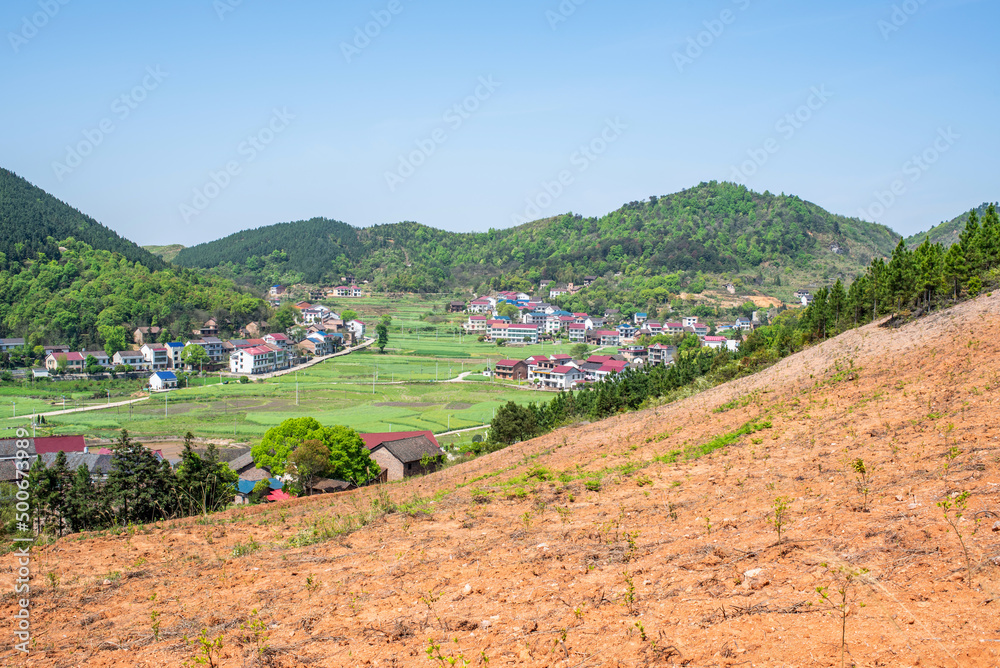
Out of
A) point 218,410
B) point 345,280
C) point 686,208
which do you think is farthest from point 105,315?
point 686,208

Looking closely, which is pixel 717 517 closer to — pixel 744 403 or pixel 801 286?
pixel 744 403

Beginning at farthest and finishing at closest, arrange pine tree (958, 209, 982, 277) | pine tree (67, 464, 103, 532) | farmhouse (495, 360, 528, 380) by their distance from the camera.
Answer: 1. farmhouse (495, 360, 528, 380)
2. pine tree (958, 209, 982, 277)
3. pine tree (67, 464, 103, 532)

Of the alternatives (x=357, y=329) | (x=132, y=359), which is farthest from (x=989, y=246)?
(x=357, y=329)

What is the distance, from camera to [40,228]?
2781 inches

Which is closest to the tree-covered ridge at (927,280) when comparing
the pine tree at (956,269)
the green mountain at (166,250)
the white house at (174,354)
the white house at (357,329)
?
the pine tree at (956,269)

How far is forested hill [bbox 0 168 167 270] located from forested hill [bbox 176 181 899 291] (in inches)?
1457

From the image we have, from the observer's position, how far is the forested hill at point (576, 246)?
11981 cm

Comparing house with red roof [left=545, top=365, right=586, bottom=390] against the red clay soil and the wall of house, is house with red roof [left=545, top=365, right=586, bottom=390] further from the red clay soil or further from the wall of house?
the red clay soil

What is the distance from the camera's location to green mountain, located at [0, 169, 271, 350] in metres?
56.0

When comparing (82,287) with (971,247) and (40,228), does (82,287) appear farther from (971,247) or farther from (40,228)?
(971,247)

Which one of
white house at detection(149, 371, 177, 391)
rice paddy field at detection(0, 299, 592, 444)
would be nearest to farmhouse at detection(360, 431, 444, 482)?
rice paddy field at detection(0, 299, 592, 444)

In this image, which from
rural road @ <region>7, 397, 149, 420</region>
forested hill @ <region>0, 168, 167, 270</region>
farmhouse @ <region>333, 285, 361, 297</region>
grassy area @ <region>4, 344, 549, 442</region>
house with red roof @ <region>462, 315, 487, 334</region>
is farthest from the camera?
farmhouse @ <region>333, 285, 361, 297</region>

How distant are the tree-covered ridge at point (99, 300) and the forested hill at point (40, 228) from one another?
1.70 metres

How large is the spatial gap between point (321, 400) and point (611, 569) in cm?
3742
